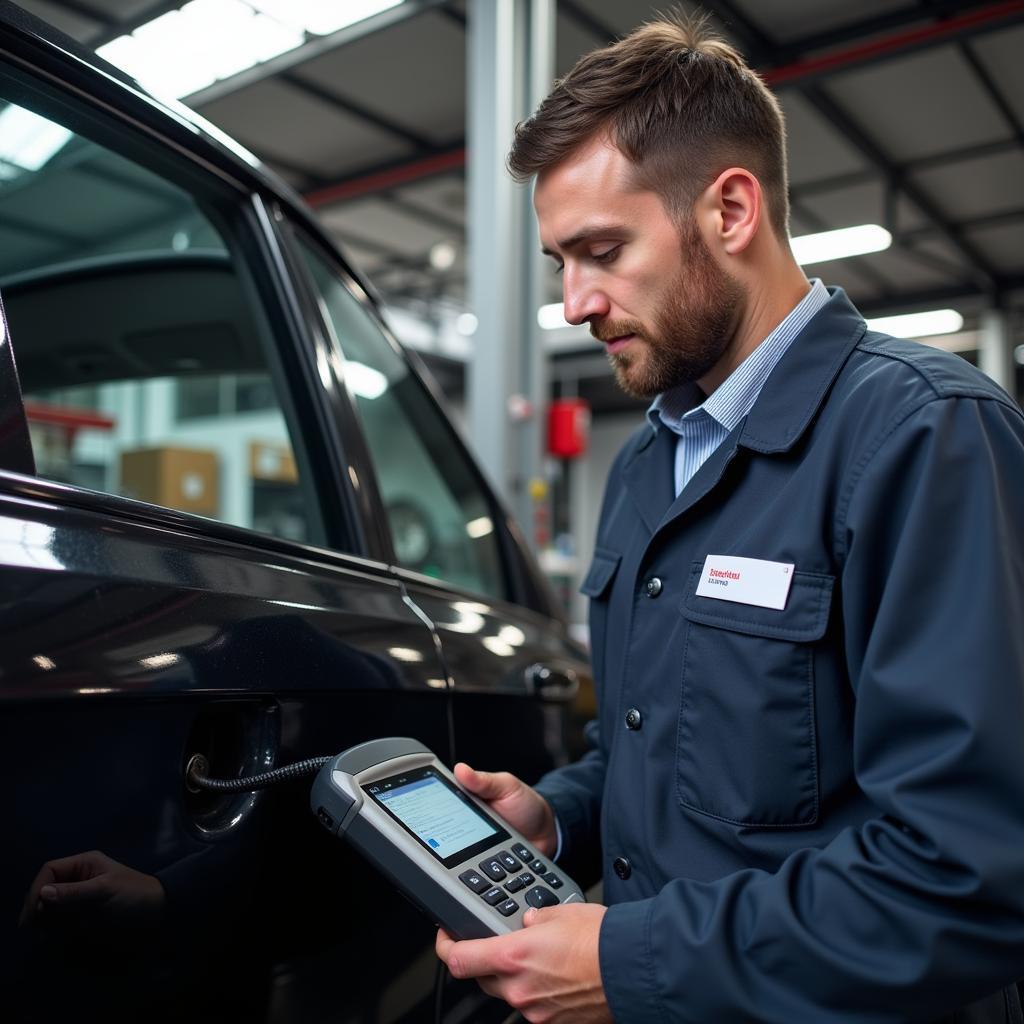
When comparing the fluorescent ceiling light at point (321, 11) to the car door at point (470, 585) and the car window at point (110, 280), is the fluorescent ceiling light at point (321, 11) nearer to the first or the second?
the car window at point (110, 280)

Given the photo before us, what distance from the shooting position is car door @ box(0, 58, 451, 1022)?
0.69m

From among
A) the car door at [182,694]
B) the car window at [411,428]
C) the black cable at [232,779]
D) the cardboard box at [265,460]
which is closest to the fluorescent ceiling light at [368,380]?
the car window at [411,428]

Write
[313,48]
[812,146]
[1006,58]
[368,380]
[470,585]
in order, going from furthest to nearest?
[812,146], [1006,58], [313,48], [470,585], [368,380]

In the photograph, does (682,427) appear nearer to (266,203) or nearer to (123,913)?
(266,203)

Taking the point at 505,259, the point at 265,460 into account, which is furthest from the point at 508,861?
the point at 265,460

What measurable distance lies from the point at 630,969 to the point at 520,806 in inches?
13.1

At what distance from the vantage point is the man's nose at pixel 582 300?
111 cm

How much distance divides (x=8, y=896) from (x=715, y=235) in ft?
2.92

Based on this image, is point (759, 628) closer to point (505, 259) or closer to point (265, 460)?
point (505, 259)

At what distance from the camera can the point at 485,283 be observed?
3873mm

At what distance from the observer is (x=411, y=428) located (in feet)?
6.10

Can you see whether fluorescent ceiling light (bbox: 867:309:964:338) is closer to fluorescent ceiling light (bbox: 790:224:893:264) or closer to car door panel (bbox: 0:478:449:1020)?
fluorescent ceiling light (bbox: 790:224:893:264)

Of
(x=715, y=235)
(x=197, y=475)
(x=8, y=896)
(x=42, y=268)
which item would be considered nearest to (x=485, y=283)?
(x=197, y=475)

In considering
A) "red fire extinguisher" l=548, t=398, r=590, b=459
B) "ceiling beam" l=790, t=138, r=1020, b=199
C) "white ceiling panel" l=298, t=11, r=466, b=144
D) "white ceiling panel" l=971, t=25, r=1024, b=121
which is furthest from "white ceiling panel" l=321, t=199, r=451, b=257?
"white ceiling panel" l=971, t=25, r=1024, b=121
